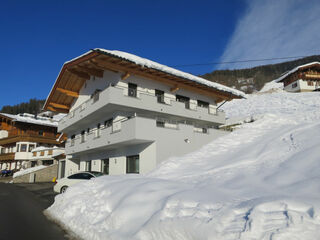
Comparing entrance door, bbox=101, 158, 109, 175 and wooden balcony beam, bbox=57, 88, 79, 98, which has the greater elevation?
wooden balcony beam, bbox=57, 88, 79, 98

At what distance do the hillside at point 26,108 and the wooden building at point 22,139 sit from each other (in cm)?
7210

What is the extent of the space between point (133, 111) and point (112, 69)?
3750 millimetres

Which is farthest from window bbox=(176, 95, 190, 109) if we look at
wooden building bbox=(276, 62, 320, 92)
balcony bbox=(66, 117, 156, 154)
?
wooden building bbox=(276, 62, 320, 92)

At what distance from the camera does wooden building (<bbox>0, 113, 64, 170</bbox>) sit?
40.9 m

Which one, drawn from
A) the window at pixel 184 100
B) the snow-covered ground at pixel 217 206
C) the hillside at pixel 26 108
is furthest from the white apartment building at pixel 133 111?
the hillside at pixel 26 108

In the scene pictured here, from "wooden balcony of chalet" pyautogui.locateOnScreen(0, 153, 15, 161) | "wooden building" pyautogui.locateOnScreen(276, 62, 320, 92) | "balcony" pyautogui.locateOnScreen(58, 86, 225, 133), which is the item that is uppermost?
"wooden building" pyautogui.locateOnScreen(276, 62, 320, 92)

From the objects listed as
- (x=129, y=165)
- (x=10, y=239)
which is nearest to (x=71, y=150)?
(x=129, y=165)

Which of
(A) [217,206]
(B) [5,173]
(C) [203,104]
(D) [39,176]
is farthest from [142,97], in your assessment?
(B) [5,173]

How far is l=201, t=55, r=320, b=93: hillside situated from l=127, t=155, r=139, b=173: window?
93.7 meters

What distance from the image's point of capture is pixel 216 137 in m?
19.9

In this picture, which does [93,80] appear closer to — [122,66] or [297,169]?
[122,66]

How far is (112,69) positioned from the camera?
17.8 meters

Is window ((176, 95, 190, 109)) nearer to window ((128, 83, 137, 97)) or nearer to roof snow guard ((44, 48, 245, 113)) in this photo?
roof snow guard ((44, 48, 245, 113))

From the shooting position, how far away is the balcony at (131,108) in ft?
55.0
